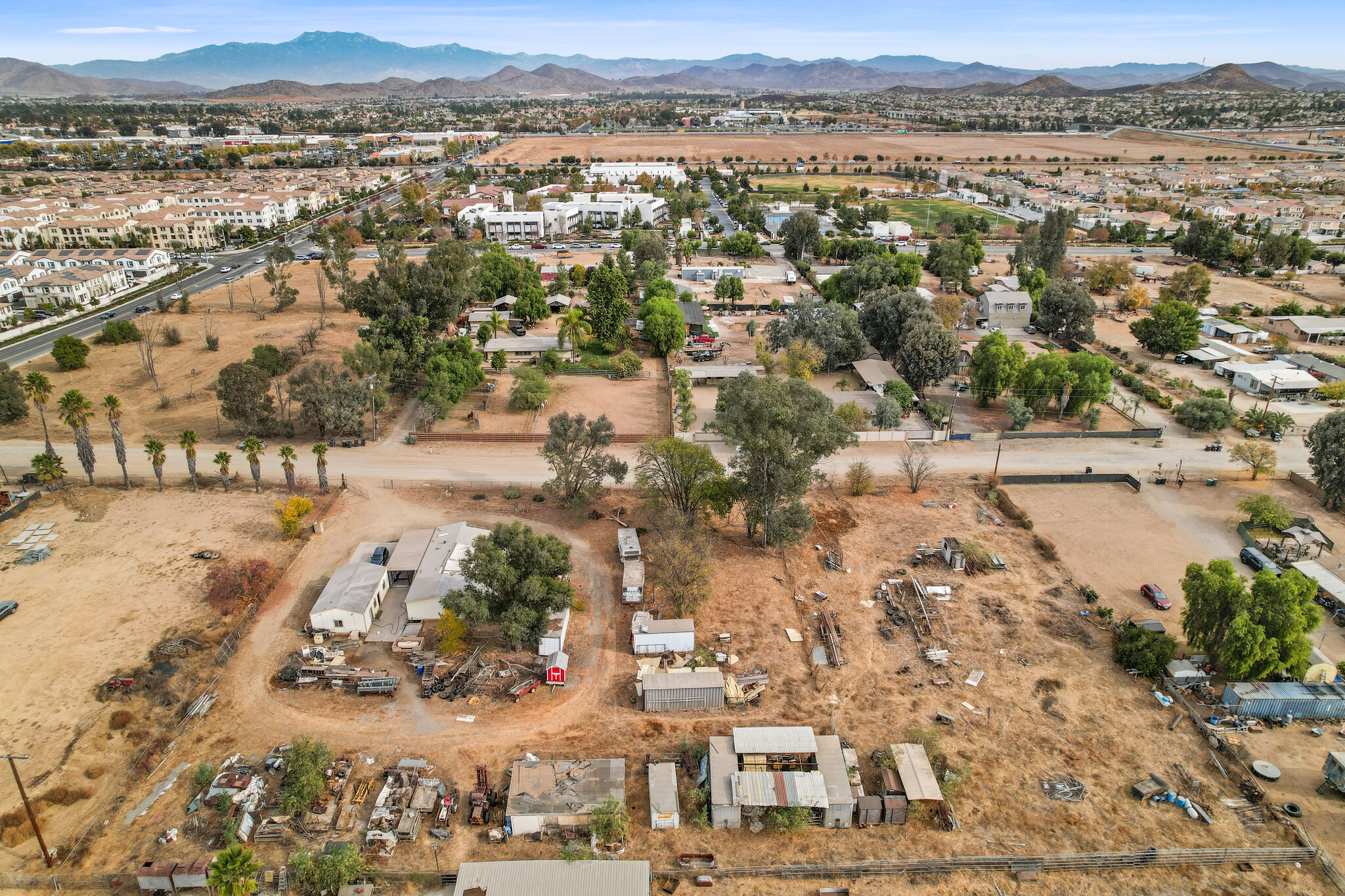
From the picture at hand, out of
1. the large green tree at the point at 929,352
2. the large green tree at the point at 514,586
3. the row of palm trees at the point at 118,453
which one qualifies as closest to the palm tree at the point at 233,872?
the large green tree at the point at 514,586

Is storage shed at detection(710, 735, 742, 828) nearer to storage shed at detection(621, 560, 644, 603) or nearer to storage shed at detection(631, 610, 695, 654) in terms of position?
storage shed at detection(631, 610, 695, 654)

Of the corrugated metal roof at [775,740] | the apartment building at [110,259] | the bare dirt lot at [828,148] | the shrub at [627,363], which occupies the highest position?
the bare dirt lot at [828,148]

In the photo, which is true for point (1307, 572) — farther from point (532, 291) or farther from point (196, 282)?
point (196, 282)

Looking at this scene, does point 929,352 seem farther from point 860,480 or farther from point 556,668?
point 556,668

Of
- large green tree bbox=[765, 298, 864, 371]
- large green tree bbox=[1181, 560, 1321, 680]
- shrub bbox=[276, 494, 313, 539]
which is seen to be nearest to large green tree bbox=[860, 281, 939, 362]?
large green tree bbox=[765, 298, 864, 371]

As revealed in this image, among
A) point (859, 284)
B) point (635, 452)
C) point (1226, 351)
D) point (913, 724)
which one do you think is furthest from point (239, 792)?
point (1226, 351)

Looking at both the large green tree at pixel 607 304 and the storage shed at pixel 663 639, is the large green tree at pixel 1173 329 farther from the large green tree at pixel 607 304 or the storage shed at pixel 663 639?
the storage shed at pixel 663 639
